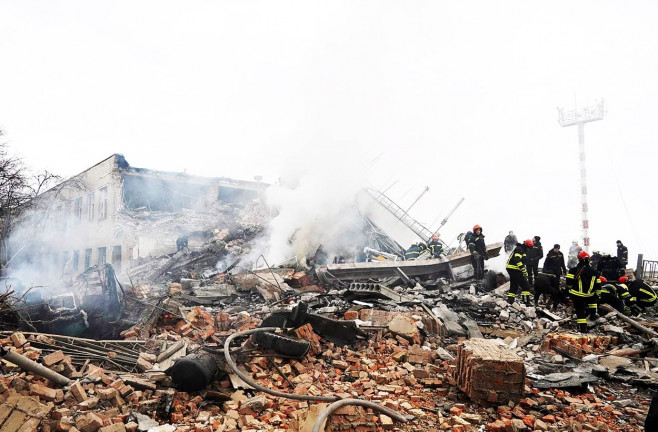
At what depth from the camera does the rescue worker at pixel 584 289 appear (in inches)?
299

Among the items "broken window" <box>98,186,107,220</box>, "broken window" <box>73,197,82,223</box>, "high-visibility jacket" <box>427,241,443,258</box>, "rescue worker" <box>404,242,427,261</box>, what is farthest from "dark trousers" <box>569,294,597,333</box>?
"broken window" <box>73,197,82,223</box>

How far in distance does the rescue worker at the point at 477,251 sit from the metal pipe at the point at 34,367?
10.0m

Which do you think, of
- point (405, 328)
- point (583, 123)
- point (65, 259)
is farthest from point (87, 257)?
point (583, 123)

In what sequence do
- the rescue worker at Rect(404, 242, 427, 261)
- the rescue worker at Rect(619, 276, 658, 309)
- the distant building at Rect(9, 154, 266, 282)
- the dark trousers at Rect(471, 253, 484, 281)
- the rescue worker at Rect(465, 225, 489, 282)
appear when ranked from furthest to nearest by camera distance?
the distant building at Rect(9, 154, 266, 282) → the rescue worker at Rect(404, 242, 427, 261) → the dark trousers at Rect(471, 253, 484, 281) → the rescue worker at Rect(465, 225, 489, 282) → the rescue worker at Rect(619, 276, 658, 309)

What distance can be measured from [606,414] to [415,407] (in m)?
2.23

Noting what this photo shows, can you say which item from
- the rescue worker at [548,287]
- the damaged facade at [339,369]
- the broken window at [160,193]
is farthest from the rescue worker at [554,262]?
the broken window at [160,193]

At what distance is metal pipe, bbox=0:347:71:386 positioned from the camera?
16.5 feet

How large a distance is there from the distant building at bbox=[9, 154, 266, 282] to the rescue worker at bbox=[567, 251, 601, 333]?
19084 millimetres

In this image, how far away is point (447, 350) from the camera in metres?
6.73

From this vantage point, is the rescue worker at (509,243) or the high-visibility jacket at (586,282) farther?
the rescue worker at (509,243)

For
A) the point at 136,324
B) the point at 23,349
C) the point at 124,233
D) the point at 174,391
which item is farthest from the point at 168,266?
the point at 174,391

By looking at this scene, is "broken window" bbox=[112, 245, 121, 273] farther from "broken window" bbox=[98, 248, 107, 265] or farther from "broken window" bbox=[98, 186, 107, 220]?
"broken window" bbox=[98, 186, 107, 220]

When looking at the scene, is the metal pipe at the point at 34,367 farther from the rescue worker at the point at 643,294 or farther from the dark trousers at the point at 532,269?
the rescue worker at the point at 643,294

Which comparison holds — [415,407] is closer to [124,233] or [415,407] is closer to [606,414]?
[606,414]
